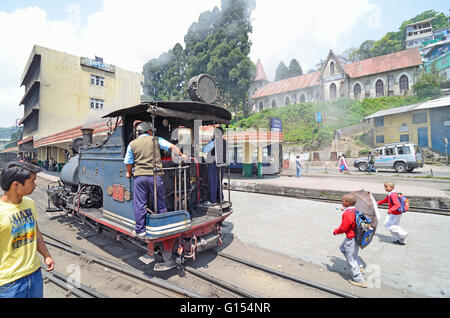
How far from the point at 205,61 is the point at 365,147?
89.9 ft

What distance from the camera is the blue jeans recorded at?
1973 mm

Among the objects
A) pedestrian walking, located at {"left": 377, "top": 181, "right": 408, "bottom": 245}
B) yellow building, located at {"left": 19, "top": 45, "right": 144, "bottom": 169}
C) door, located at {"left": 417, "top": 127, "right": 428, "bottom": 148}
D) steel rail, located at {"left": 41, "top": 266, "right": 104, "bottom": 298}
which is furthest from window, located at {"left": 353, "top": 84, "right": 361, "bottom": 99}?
steel rail, located at {"left": 41, "top": 266, "right": 104, "bottom": 298}

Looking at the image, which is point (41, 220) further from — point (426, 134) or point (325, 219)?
point (426, 134)

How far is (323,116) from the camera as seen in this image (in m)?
35.2

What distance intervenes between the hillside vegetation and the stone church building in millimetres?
4007

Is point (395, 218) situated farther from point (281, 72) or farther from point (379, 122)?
point (281, 72)

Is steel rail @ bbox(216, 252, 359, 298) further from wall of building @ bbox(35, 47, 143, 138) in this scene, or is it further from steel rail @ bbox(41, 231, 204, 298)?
wall of building @ bbox(35, 47, 143, 138)

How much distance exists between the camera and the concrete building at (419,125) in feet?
73.5

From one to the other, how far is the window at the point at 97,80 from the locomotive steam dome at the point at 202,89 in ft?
96.4

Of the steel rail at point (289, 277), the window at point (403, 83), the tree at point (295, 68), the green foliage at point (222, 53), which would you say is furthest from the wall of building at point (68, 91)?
the tree at point (295, 68)

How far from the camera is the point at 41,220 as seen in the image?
24.6 ft

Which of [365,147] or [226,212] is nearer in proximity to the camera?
[226,212]

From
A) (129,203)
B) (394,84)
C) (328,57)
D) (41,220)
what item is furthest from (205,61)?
(129,203)

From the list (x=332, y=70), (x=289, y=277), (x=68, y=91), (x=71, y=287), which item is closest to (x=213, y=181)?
(x=289, y=277)
